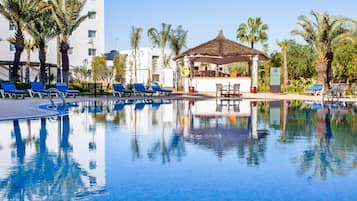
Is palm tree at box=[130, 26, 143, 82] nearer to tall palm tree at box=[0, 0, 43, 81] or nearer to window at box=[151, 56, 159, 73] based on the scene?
window at box=[151, 56, 159, 73]

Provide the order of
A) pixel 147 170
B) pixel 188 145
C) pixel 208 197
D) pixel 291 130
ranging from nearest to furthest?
pixel 208 197 < pixel 147 170 < pixel 188 145 < pixel 291 130

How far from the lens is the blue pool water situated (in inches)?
206

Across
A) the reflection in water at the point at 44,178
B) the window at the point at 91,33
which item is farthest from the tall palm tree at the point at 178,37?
the reflection in water at the point at 44,178

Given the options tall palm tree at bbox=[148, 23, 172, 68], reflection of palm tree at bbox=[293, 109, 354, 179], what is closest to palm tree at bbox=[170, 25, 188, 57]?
tall palm tree at bbox=[148, 23, 172, 68]

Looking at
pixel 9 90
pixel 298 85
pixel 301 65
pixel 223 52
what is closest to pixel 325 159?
pixel 9 90

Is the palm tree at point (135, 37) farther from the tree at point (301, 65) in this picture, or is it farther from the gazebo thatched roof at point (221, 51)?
the tree at point (301, 65)

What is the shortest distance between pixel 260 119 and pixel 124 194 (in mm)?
9746

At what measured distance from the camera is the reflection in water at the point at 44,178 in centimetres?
504

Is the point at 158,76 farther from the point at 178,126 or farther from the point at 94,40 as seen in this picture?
the point at 178,126

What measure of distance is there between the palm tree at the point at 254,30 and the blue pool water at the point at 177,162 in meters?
31.6

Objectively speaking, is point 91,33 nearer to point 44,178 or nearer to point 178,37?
point 178,37

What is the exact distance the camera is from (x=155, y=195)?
505cm

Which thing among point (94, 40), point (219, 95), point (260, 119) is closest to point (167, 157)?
point (260, 119)

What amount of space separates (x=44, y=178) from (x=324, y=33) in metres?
28.4
